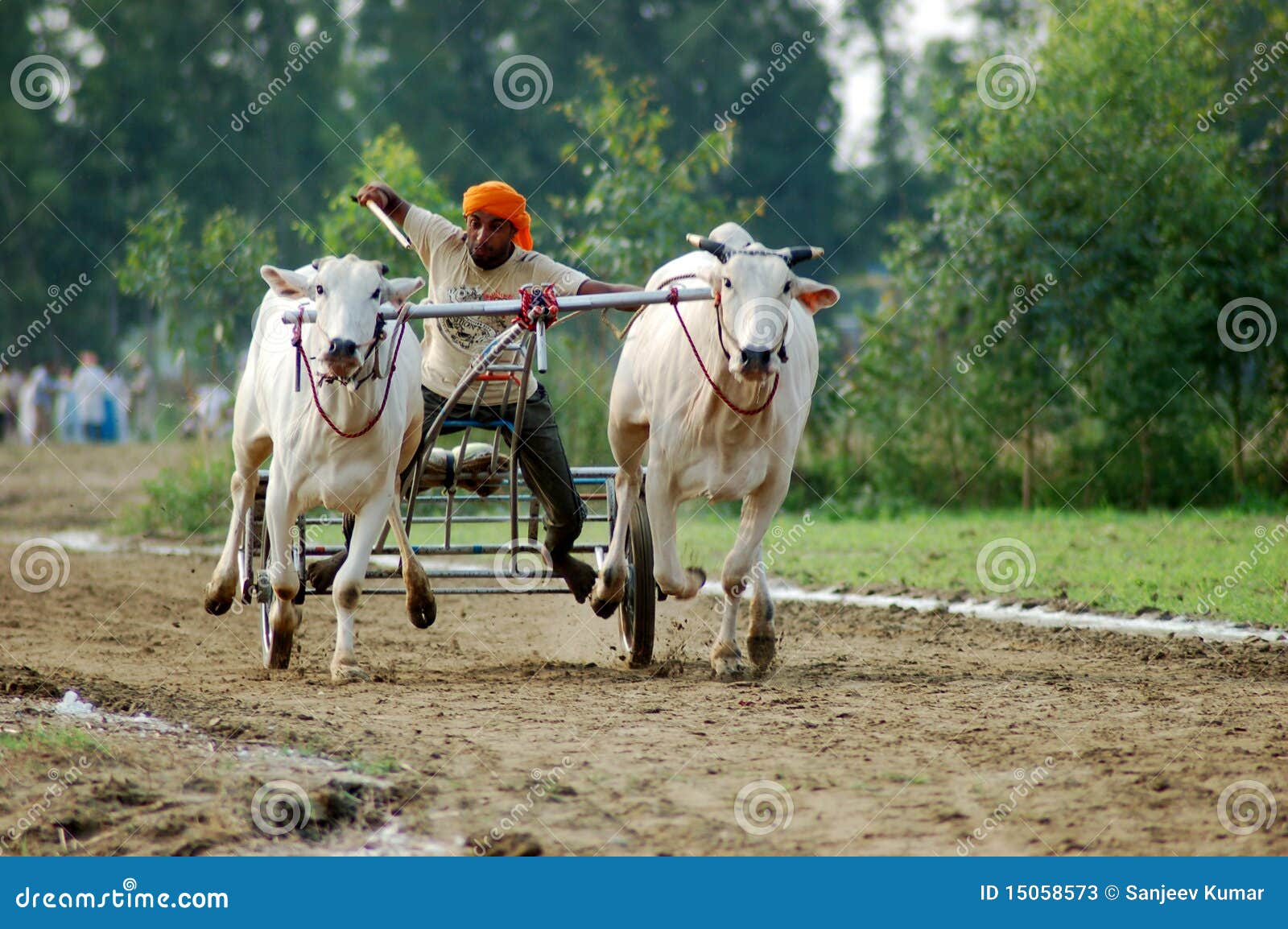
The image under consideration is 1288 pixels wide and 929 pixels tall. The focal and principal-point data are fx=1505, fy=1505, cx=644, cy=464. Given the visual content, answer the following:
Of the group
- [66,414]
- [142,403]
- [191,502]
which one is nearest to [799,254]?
[191,502]

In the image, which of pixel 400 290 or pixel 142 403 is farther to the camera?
pixel 142 403

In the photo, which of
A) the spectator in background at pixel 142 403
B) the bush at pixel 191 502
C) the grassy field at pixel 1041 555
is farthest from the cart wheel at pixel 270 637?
the spectator in background at pixel 142 403

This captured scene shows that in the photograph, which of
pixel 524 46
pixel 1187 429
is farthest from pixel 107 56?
pixel 1187 429

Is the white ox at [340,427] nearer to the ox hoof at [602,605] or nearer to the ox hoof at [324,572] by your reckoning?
the ox hoof at [324,572]

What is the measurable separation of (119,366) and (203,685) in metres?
35.8

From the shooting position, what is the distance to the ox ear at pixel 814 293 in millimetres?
6934

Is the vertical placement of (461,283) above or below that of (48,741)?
above

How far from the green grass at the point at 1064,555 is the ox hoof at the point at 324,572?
7.44ft

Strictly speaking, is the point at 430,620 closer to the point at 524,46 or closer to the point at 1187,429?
the point at 1187,429

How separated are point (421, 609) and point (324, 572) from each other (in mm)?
637

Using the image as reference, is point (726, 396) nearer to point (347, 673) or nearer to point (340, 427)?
point (340, 427)

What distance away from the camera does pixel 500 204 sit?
7984 millimetres

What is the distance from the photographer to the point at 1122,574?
1121 centimetres

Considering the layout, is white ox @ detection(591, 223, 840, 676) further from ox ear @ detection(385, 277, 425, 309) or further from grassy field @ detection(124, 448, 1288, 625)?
grassy field @ detection(124, 448, 1288, 625)
